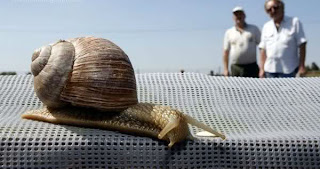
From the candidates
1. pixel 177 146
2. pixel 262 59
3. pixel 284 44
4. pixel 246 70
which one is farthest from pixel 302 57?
pixel 177 146

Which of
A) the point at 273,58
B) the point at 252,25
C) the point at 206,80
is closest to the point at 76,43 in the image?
the point at 206,80

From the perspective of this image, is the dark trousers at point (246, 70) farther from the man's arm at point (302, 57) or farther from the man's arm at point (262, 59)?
the man's arm at point (302, 57)

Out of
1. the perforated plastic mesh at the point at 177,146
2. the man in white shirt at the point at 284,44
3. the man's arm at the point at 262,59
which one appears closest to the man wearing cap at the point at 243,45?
the man's arm at the point at 262,59

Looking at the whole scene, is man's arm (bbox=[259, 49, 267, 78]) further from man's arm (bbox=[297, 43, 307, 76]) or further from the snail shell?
the snail shell

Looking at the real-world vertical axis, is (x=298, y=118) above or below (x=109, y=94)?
below

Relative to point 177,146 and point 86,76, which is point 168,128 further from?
point 86,76

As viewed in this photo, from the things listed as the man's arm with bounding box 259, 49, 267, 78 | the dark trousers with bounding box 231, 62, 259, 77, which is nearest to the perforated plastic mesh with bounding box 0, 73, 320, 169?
the man's arm with bounding box 259, 49, 267, 78

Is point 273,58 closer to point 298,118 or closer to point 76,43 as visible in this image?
point 298,118
